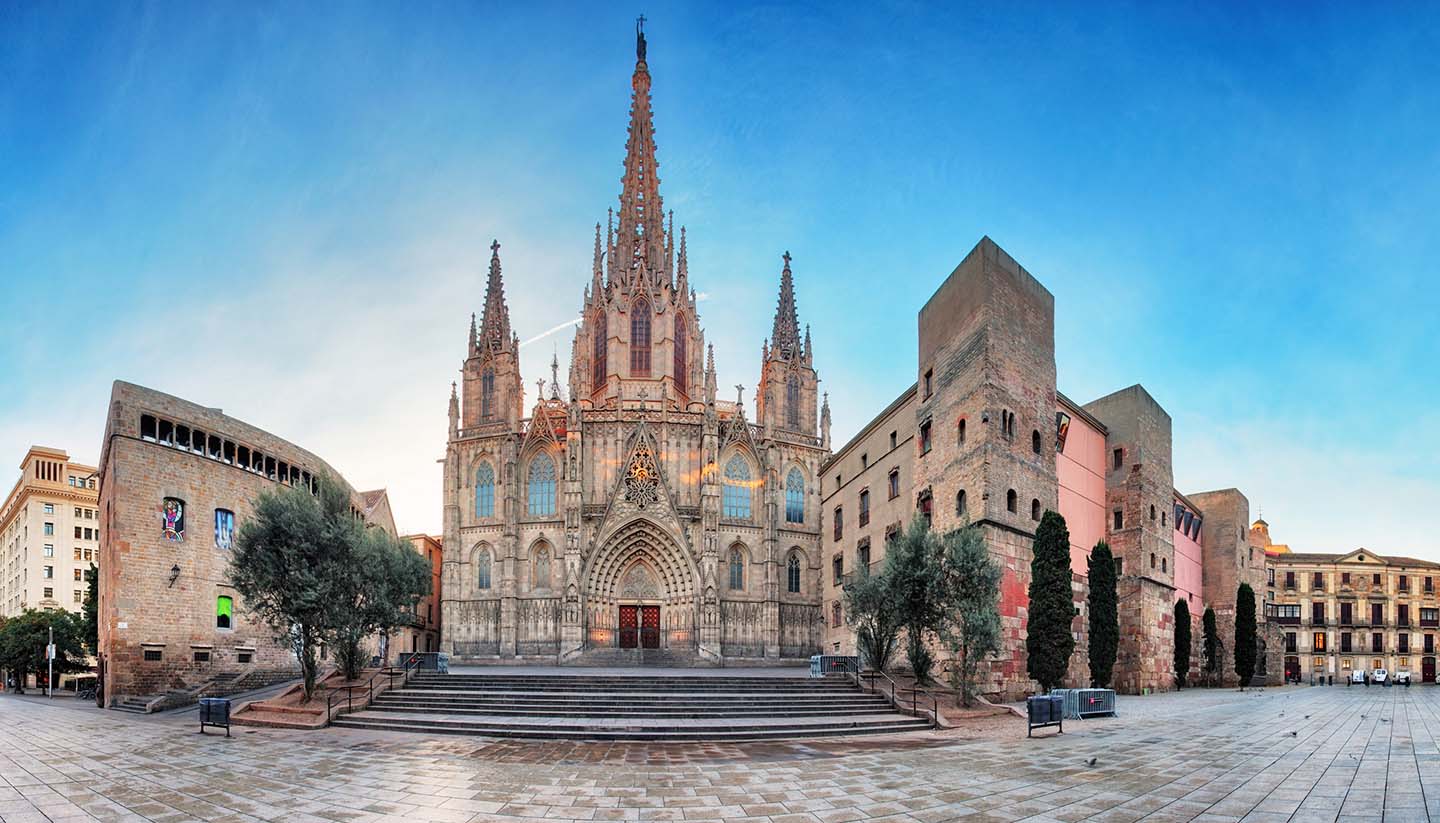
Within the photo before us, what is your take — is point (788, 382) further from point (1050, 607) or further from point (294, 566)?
point (294, 566)

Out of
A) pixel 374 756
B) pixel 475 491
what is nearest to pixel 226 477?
pixel 475 491

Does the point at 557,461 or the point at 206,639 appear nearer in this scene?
the point at 206,639

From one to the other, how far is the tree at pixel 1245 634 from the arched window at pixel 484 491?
4204 cm

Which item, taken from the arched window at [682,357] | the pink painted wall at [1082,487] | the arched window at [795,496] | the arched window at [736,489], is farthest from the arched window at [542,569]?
the pink painted wall at [1082,487]

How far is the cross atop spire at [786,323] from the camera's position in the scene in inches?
2073

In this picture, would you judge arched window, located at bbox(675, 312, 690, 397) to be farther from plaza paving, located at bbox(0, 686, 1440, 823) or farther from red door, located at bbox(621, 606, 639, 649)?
plaza paving, located at bbox(0, 686, 1440, 823)

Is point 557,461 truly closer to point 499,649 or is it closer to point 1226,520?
point 499,649

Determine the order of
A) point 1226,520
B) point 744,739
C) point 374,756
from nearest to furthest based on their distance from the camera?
1. point 374,756
2. point 744,739
3. point 1226,520

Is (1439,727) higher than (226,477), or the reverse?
(226,477)

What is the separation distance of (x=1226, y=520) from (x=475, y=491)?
144ft

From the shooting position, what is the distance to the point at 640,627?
4491 cm

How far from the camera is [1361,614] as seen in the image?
7162cm

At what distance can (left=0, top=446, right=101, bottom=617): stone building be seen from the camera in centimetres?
6850

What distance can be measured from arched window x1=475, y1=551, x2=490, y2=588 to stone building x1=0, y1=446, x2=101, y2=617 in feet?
146
